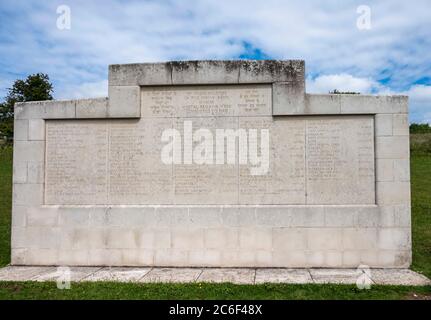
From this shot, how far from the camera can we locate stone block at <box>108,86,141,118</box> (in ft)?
26.5

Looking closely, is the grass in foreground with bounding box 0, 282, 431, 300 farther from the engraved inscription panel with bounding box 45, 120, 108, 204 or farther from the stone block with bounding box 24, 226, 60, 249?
the engraved inscription panel with bounding box 45, 120, 108, 204

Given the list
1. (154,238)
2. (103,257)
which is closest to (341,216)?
(154,238)

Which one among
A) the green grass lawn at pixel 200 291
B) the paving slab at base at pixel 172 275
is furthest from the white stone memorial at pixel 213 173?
the green grass lawn at pixel 200 291

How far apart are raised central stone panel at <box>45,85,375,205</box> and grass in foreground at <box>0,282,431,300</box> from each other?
78.7 inches

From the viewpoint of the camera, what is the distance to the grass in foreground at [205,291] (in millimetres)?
5871

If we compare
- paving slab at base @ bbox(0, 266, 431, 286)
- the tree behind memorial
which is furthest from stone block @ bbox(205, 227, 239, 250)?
the tree behind memorial

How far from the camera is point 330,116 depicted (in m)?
7.85

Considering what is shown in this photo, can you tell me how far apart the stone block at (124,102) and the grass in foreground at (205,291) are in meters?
3.52

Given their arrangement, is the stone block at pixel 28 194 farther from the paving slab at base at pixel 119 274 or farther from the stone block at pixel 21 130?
the paving slab at base at pixel 119 274

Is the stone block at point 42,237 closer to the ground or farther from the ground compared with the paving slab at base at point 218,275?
farther from the ground

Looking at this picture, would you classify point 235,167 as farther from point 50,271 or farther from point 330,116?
point 50,271

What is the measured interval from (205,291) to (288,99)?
13.8ft

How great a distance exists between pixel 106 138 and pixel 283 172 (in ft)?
12.8
